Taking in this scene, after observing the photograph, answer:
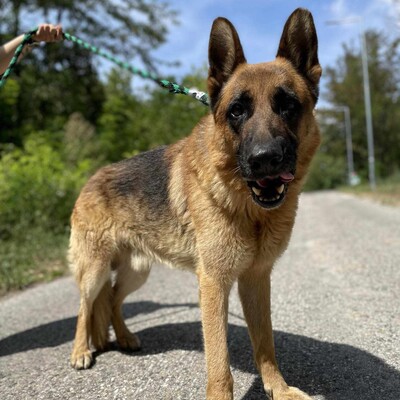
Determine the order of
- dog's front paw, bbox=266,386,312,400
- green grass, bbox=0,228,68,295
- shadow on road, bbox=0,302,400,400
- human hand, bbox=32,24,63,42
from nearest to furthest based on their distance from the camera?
dog's front paw, bbox=266,386,312,400
shadow on road, bbox=0,302,400,400
human hand, bbox=32,24,63,42
green grass, bbox=0,228,68,295

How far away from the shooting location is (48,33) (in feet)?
14.9

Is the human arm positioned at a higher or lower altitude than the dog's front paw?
higher

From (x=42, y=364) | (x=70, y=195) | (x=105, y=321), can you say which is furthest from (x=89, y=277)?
(x=70, y=195)

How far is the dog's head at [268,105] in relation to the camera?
2.69 metres

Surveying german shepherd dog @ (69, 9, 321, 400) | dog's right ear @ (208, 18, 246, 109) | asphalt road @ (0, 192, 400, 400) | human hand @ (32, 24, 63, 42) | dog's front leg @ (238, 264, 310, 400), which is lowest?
asphalt road @ (0, 192, 400, 400)

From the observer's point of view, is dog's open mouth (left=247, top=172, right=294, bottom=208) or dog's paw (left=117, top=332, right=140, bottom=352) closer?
dog's open mouth (left=247, top=172, right=294, bottom=208)

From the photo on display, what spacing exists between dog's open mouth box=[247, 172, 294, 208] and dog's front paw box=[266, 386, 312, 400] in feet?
4.37

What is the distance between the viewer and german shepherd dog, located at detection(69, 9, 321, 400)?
2881 mm

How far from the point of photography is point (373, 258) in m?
7.41

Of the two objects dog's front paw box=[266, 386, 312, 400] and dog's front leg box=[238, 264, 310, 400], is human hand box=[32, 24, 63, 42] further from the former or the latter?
dog's front paw box=[266, 386, 312, 400]

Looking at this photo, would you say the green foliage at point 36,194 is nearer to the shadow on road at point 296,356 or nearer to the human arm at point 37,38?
the shadow on road at point 296,356

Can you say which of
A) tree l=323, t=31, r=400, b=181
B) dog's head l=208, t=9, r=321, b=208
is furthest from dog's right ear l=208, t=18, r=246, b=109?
tree l=323, t=31, r=400, b=181

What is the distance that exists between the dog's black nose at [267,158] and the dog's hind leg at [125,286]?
196cm

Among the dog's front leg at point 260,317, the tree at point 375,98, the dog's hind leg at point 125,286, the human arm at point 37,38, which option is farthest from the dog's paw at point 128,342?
the tree at point 375,98
